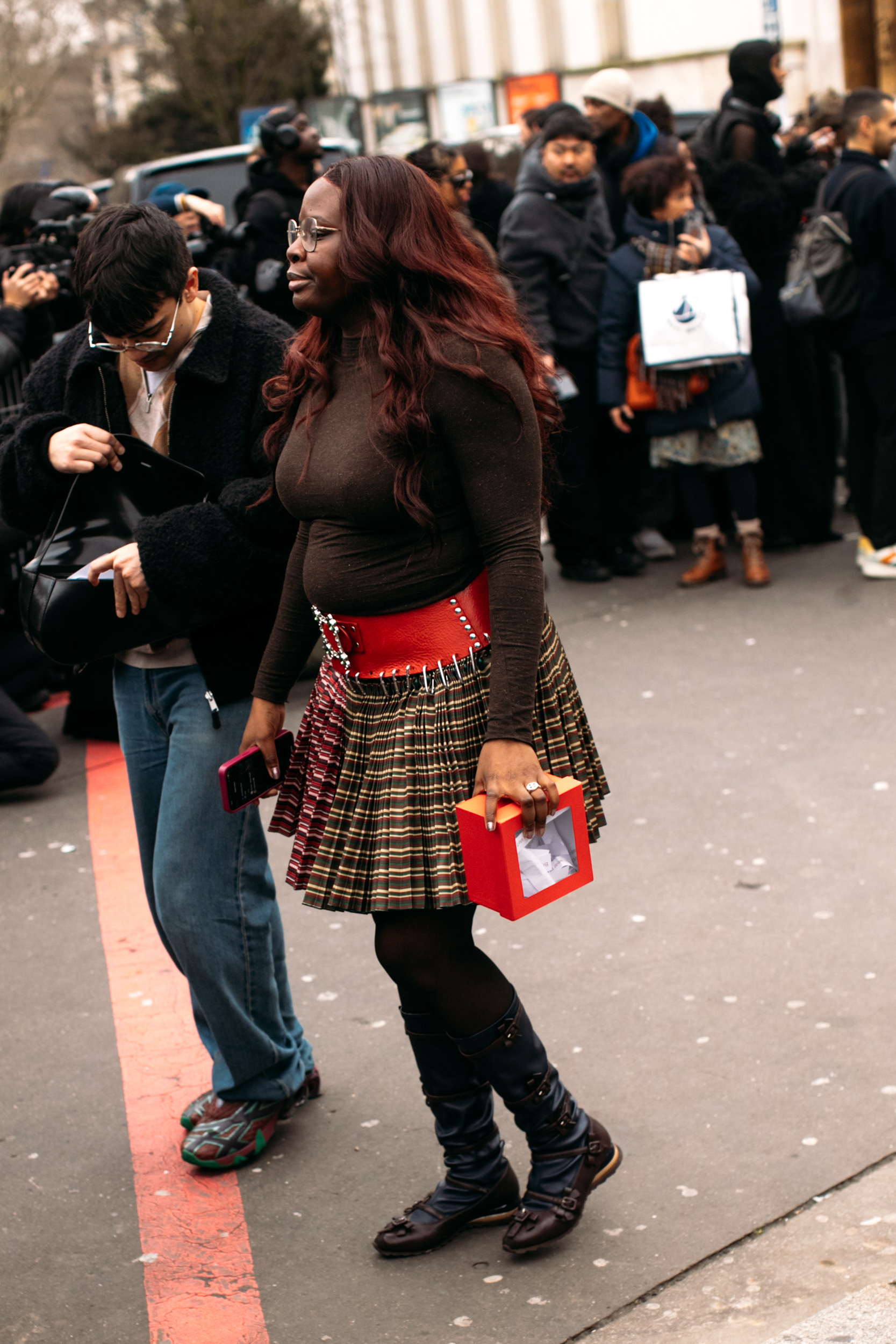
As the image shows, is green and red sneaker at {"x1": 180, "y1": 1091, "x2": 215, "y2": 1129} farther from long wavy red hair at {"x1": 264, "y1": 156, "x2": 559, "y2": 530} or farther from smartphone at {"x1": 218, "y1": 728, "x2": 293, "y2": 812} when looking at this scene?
long wavy red hair at {"x1": 264, "y1": 156, "x2": 559, "y2": 530}

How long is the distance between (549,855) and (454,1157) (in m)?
0.71

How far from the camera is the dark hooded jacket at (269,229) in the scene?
20.3ft

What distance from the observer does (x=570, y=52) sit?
123ft

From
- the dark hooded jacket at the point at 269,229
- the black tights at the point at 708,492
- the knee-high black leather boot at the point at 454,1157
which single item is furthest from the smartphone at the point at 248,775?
the black tights at the point at 708,492

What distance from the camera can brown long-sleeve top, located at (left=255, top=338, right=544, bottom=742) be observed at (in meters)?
2.39

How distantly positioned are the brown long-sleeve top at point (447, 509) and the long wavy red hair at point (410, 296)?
0.09 ft

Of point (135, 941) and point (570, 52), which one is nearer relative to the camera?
point (135, 941)

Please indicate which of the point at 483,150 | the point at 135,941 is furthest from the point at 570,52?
the point at 135,941

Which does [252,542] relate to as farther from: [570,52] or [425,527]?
[570,52]

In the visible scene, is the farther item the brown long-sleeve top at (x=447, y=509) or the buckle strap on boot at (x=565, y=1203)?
the buckle strap on boot at (x=565, y=1203)

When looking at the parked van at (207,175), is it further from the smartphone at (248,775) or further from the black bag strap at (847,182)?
the smartphone at (248,775)

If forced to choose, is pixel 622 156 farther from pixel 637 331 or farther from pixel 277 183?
pixel 277 183

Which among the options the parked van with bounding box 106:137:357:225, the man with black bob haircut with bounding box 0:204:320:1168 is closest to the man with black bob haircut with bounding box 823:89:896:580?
the man with black bob haircut with bounding box 0:204:320:1168

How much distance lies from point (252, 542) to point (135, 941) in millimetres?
1850
